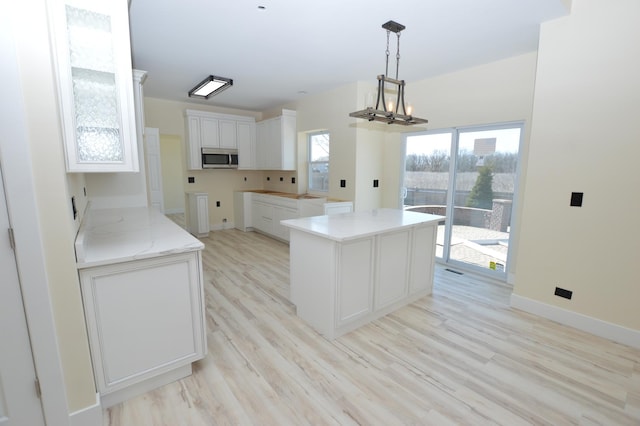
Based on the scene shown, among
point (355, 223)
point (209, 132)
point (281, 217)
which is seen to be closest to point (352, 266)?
point (355, 223)

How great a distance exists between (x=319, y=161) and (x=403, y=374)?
4182 mm

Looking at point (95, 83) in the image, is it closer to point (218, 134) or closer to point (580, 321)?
point (580, 321)

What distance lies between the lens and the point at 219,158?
19.0 ft

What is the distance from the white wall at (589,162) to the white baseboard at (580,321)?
1.6 inches

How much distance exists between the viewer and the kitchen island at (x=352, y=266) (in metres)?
2.33

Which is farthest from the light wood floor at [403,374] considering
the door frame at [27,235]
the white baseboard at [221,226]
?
the white baseboard at [221,226]

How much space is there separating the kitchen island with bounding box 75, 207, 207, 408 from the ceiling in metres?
1.94

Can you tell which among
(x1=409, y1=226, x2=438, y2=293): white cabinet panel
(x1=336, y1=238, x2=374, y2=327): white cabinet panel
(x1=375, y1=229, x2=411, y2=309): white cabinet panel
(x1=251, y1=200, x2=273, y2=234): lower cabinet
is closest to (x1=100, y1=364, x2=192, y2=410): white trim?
(x1=336, y1=238, x2=374, y2=327): white cabinet panel

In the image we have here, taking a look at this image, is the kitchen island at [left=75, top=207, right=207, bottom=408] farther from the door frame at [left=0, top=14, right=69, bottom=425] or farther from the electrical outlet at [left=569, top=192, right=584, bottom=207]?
the electrical outlet at [left=569, top=192, right=584, bottom=207]

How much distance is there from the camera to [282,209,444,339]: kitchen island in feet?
7.64

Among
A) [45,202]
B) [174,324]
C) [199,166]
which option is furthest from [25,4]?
[199,166]

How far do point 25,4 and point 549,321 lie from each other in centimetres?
420

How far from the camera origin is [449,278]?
3748 mm

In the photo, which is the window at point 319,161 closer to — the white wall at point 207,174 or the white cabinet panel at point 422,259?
the white wall at point 207,174
